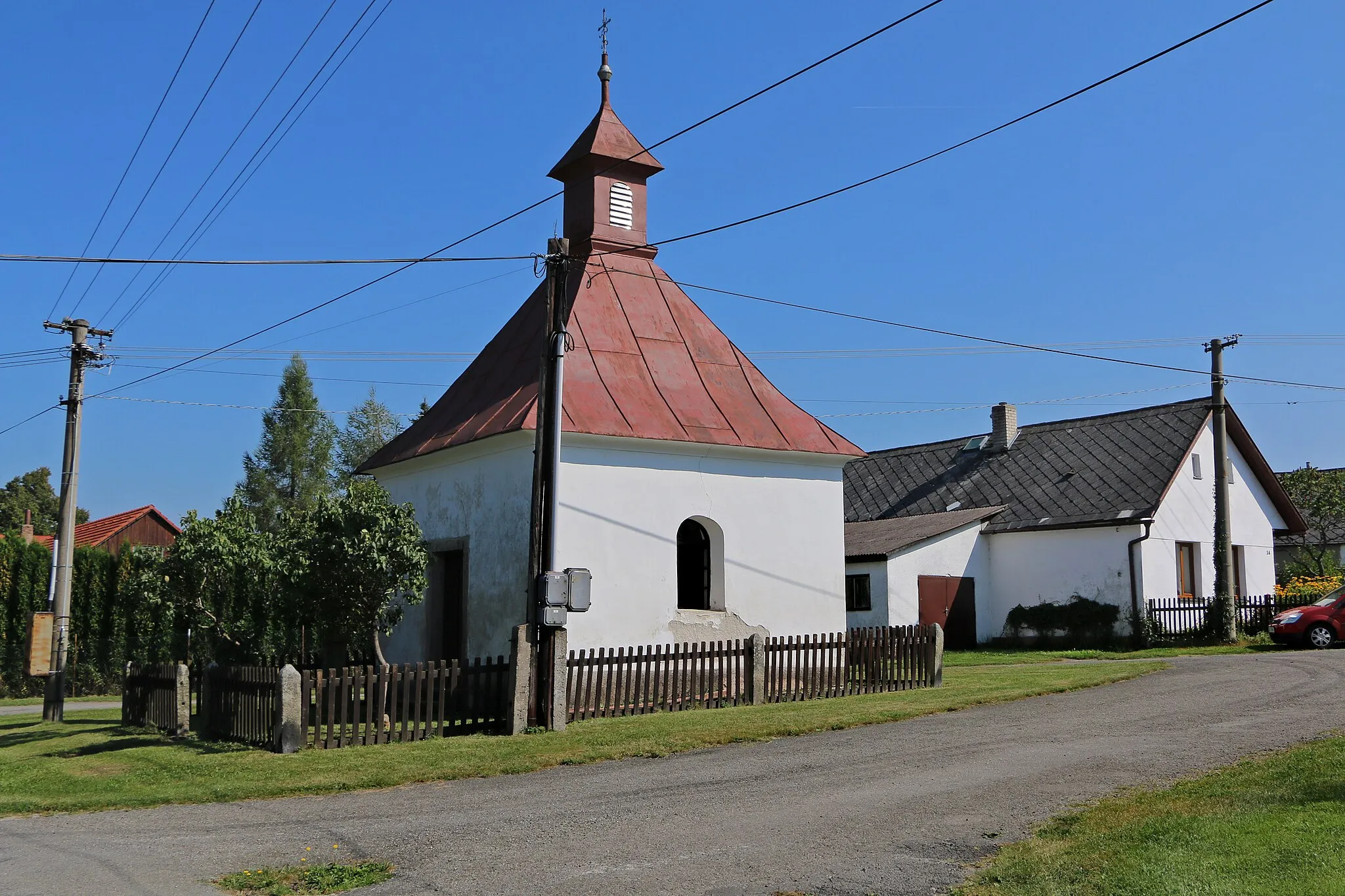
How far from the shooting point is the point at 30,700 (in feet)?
80.3

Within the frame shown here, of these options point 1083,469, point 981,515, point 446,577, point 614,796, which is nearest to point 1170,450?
point 1083,469

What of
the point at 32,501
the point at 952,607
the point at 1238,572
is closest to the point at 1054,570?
the point at 952,607

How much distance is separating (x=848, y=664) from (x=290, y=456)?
139ft

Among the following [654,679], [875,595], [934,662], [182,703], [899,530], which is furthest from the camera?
[899,530]

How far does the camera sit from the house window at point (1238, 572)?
31359mm

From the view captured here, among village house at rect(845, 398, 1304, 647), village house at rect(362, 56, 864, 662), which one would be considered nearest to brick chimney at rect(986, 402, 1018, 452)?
village house at rect(845, 398, 1304, 647)

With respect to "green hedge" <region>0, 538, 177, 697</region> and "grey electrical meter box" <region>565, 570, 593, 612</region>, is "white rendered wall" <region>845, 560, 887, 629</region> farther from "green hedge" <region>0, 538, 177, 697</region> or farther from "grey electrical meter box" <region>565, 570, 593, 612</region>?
"green hedge" <region>0, 538, 177, 697</region>

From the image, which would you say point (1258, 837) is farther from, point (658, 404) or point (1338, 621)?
point (1338, 621)

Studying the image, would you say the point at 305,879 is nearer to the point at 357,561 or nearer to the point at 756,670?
the point at 357,561

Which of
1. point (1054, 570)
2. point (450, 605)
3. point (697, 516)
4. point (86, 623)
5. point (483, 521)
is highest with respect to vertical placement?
point (697, 516)

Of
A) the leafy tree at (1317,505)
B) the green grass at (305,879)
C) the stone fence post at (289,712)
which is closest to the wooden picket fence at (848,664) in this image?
the stone fence post at (289,712)

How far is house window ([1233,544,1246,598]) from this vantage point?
31.4 m

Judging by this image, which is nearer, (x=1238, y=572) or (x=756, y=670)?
(x=756, y=670)

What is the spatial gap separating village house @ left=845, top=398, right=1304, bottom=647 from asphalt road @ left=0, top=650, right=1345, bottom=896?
14886 mm
